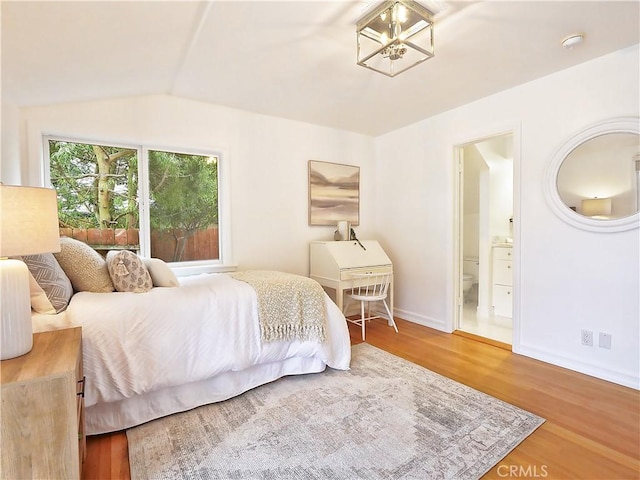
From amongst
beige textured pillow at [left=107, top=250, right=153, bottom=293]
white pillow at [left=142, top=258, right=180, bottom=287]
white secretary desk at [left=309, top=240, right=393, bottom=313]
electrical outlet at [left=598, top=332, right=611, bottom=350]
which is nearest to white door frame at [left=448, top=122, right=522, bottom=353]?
electrical outlet at [left=598, top=332, right=611, bottom=350]

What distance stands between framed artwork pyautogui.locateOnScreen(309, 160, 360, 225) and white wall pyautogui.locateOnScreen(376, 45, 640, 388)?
761 millimetres

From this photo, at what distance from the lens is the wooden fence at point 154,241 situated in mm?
2598

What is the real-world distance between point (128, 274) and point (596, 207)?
330 cm

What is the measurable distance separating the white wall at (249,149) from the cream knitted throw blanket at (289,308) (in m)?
1.09

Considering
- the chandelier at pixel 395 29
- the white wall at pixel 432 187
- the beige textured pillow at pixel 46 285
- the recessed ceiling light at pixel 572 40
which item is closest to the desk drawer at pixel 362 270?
the white wall at pixel 432 187

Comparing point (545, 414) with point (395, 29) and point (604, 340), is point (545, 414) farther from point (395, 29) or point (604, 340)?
point (395, 29)

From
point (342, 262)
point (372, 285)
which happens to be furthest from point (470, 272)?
point (342, 262)

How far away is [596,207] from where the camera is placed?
2344 mm

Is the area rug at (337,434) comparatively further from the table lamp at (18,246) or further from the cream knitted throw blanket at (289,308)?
the table lamp at (18,246)

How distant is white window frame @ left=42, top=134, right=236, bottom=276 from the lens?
2.57 metres

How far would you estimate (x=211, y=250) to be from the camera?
3189mm

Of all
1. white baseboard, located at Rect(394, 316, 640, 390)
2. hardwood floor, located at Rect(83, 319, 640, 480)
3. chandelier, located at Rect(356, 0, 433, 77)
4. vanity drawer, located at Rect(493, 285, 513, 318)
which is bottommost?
hardwood floor, located at Rect(83, 319, 640, 480)

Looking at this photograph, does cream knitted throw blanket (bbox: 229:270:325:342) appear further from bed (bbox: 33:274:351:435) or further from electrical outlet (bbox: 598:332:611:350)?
electrical outlet (bbox: 598:332:611:350)

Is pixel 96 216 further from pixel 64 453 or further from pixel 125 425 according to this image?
pixel 64 453
